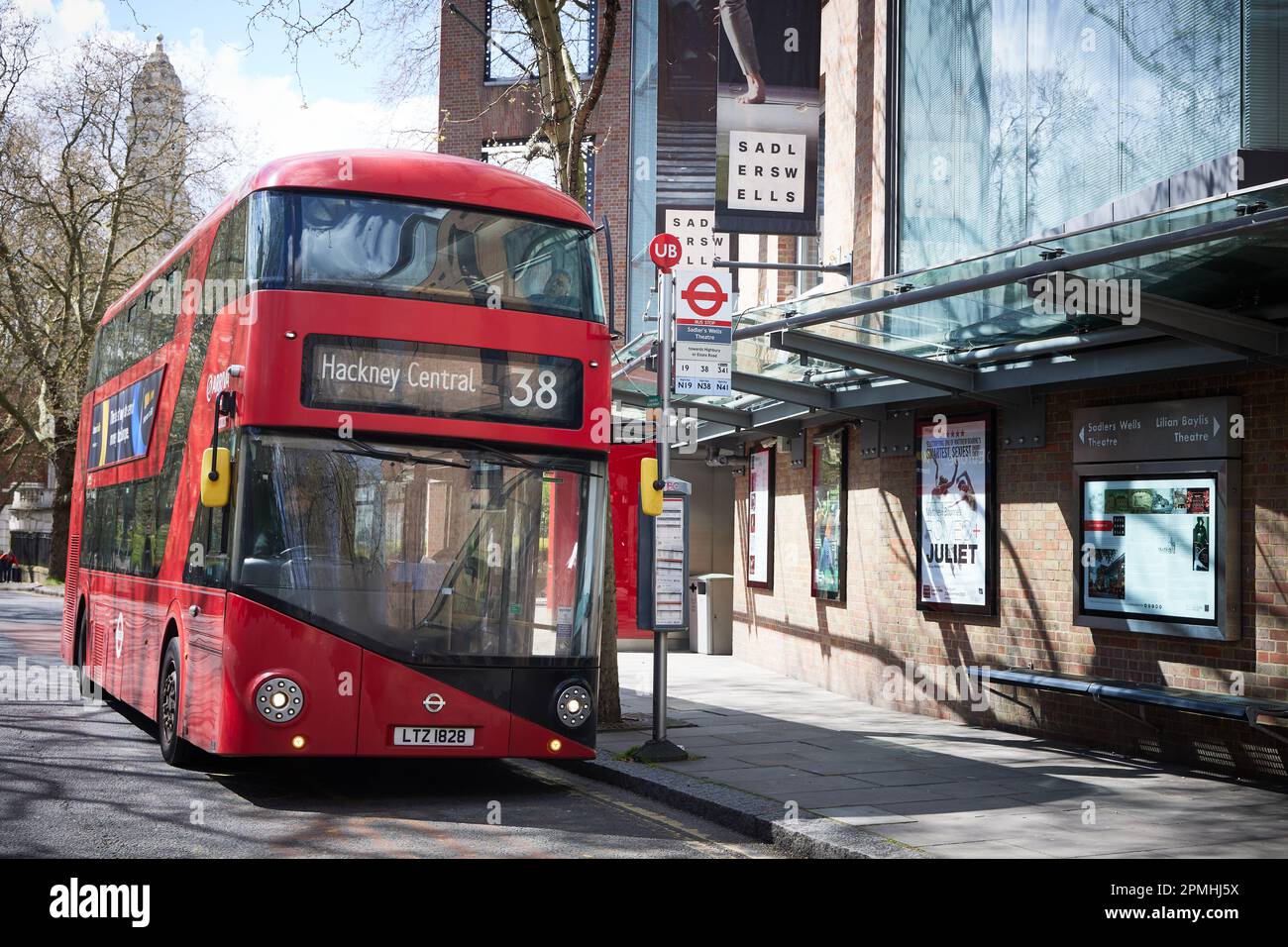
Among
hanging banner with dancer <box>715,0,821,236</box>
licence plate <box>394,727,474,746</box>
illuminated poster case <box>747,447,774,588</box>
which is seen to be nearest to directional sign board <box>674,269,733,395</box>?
licence plate <box>394,727,474,746</box>

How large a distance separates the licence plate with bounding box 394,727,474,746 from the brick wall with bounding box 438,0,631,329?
23937 millimetres

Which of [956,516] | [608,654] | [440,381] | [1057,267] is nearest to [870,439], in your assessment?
[956,516]

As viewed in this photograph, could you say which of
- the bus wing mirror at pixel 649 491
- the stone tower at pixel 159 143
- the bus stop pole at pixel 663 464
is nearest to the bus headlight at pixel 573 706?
the bus stop pole at pixel 663 464

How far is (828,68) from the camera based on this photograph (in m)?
17.8

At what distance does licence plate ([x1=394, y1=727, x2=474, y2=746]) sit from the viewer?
884 centimetres

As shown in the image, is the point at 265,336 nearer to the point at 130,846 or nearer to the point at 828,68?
the point at 130,846

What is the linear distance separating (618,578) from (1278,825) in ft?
44.2

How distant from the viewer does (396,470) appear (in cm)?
890

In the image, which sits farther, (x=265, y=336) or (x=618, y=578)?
(x=618, y=578)

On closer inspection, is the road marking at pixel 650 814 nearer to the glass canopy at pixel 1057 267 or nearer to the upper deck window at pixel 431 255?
the upper deck window at pixel 431 255

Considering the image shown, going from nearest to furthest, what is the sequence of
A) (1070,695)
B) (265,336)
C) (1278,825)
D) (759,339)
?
(1278,825), (265,336), (1070,695), (759,339)

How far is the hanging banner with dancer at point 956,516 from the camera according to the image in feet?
42.4

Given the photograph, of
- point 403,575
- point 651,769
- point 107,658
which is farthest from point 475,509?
point 107,658

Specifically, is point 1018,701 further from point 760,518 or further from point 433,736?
point 760,518
